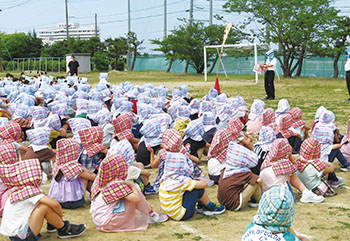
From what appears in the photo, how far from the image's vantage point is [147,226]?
15.7ft

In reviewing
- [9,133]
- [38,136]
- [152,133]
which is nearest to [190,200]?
[152,133]

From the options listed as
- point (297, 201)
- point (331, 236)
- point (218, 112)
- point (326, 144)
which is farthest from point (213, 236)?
point (218, 112)

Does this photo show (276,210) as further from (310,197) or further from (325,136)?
(325,136)

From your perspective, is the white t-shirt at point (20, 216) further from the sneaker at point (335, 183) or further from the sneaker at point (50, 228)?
the sneaker at point (335, 183)

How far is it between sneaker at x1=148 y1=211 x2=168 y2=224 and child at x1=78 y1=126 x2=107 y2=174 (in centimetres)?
132

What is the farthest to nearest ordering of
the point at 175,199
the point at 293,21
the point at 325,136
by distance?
the point at 293,21
the point at 325,136
the point at 175,199

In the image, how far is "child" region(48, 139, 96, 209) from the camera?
524 centimetres

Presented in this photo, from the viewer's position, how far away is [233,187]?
5.15 metres

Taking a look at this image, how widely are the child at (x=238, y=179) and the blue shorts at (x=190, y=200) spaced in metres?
0.39

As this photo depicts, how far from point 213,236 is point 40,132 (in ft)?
9.76

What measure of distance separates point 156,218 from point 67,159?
1246 mm

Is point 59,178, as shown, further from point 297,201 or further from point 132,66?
point 132,66

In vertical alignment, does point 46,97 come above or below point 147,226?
above

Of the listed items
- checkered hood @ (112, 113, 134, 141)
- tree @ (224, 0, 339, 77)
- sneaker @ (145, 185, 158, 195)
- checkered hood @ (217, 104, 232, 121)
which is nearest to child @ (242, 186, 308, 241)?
sneaker @ (145, 185, 158, 195)
